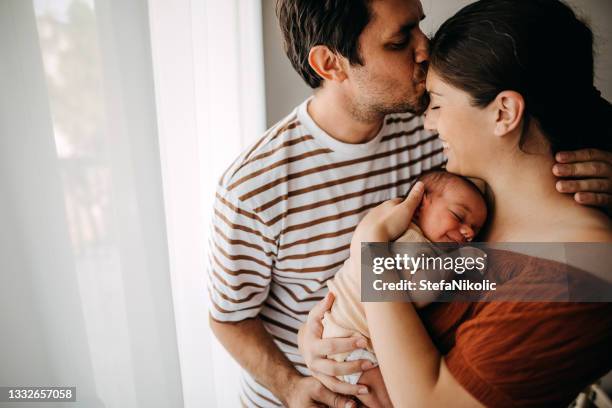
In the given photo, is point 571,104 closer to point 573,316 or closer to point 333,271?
point 573,316

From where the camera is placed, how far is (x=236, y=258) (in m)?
0.87

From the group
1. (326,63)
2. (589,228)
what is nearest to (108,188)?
(326,63)

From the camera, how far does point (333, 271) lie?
928 millimetres

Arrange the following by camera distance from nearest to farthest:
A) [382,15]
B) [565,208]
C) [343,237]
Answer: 1. [565,208]
2. [382,15]
3. [343,237]

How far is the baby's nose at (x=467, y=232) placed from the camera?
0.75 metres

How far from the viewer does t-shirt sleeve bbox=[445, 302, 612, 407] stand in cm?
57

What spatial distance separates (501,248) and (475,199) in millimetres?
105

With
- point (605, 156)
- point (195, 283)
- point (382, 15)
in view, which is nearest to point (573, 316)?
point (605, 156)

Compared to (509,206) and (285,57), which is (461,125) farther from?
Result: (285,57)

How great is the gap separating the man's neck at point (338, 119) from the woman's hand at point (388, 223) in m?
0.21

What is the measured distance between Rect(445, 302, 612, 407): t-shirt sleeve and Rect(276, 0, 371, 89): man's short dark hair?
0.57 m

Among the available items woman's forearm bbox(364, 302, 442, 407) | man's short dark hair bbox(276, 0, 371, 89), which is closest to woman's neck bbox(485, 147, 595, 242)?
woman's forearm bbox(364, 302, 442, 407)

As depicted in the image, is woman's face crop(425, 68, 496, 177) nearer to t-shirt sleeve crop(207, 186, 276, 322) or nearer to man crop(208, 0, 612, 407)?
man crop(208, 0, 612, 407)

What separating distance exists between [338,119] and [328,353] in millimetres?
487
